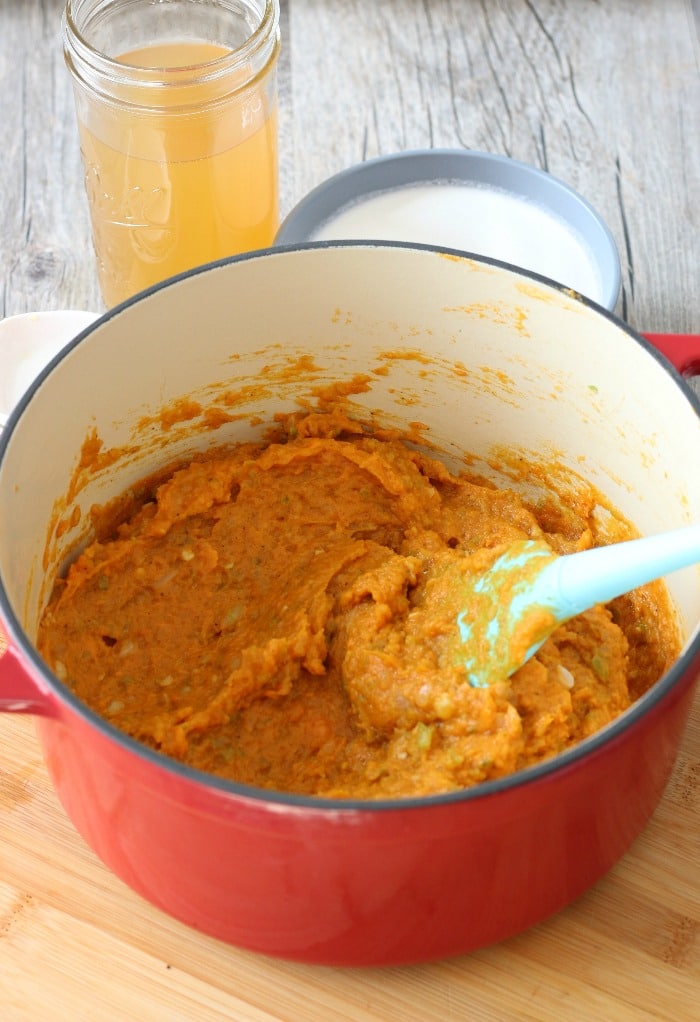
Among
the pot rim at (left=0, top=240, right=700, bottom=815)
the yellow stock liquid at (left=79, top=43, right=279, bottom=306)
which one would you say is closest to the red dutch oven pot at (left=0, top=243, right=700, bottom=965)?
the pot rim at (left=0, top=240, right=700, bottom=815)

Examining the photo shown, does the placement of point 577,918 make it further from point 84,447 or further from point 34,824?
point 84,447

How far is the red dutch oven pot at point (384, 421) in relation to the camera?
0.89m

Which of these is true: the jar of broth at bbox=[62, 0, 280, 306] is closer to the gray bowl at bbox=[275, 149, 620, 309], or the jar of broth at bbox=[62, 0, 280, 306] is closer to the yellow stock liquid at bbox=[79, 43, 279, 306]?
the yellow stock liquid at bbox=[79, 43, 279, 306]

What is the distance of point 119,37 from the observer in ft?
5.33

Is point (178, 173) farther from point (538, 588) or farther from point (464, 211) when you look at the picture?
point (538, 588)

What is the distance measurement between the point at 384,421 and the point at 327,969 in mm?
665

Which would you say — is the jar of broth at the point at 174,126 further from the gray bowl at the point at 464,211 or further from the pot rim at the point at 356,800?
the pot rim at the point at 356,800

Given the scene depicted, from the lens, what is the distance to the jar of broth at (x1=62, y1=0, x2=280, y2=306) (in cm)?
148

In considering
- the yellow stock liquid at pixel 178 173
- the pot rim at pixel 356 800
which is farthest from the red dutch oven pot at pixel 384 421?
the yellow stock liquid at pixel 178 173

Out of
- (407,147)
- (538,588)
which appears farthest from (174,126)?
(538,588)

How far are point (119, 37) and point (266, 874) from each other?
1.18 m

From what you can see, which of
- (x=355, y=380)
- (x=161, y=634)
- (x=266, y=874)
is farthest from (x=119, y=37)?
(x=266, y=874)

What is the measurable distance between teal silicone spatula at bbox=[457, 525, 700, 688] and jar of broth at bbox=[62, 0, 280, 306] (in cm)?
66

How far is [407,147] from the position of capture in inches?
80.2
